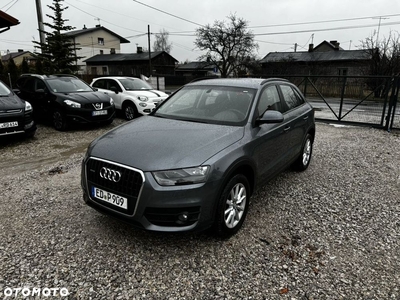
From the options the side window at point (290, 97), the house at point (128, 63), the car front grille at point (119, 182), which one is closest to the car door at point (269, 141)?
the side window at point (290, 97)

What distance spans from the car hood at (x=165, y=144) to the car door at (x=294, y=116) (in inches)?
52.8

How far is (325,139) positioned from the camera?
7797 millimetres

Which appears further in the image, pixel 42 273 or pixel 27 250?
pixel 27 250

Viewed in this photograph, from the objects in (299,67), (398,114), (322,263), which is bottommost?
(322,263)

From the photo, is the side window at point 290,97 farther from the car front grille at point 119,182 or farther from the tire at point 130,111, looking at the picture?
the tire at point 130,111

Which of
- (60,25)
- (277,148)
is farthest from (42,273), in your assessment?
(60,25)

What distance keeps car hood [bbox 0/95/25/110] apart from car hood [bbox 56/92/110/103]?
1.41 m

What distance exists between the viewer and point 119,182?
2.55 m

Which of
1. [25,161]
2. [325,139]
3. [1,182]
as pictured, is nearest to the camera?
[1,182]

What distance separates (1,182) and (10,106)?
2.52 metres

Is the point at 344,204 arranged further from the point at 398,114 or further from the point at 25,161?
the point at 398,114

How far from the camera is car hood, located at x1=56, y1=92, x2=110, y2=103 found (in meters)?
7.89

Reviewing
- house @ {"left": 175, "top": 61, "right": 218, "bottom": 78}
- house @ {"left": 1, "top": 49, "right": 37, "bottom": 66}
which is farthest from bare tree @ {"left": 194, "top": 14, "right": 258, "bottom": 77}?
house @ {"left": 1, "top": 49, "right": 37, "bottom": 66}

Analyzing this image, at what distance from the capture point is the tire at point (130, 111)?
964 cm
